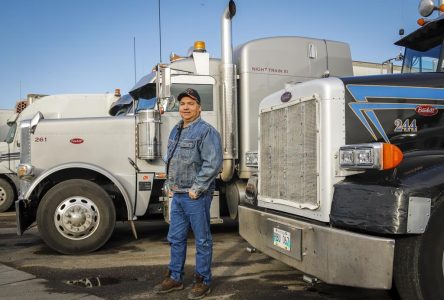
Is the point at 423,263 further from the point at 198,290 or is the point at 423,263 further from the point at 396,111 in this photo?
the point at 198,290

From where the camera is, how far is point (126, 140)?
675 cm

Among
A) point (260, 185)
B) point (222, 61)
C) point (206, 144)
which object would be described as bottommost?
point (260, 185)

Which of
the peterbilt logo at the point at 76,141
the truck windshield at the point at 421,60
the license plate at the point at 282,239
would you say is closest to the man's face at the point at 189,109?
the license plate at the point at 282,239

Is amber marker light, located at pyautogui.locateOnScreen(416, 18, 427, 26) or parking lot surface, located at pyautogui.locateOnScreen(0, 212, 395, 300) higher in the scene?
amber marker light, located at pyautogui.locateOnScreen(416, 18, 427, 26)

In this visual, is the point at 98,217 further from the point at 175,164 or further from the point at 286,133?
the point at 286,133

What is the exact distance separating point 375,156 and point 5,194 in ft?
35.3

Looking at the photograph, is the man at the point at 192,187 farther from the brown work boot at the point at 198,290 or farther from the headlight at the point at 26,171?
the headlight at the point at 26,171

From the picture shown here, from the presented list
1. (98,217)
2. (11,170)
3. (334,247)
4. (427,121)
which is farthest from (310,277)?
(11,170)

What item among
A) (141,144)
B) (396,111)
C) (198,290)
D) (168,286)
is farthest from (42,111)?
(396,111)

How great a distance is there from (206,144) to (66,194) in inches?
112

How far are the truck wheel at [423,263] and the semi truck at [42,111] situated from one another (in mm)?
8138

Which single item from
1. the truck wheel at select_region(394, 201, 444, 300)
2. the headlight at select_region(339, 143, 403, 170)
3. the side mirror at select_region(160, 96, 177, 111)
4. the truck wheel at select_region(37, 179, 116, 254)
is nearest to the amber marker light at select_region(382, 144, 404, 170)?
the headlight at select_region(339, 143, 403, 170)

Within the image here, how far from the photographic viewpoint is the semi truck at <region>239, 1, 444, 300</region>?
322 centimetres

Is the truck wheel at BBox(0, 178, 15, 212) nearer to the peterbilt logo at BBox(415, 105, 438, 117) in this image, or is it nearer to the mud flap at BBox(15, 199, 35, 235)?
the mud flap at BBox(15, 199, 35, 235)
